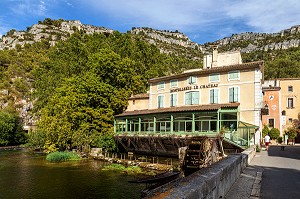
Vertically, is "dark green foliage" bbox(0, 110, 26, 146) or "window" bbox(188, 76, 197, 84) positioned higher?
"window" bbox(188, 76, 197, 84)

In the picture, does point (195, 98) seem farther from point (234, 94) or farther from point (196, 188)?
point (196, 188)

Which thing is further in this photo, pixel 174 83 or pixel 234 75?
pixel 174 83

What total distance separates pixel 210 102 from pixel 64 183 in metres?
20.1

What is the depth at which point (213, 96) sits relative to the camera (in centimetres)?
3216

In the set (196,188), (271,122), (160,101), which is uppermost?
(160,101)

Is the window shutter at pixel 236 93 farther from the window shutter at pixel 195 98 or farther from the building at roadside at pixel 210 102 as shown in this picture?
the window shutter at pixel 195 98

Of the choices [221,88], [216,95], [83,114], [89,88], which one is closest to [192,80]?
[216,95]

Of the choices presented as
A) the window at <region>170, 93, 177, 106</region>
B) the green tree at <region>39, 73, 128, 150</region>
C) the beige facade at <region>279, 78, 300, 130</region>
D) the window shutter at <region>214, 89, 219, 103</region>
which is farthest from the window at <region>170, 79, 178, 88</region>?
the beige facade at <region>279, 78, 300, 130</region>

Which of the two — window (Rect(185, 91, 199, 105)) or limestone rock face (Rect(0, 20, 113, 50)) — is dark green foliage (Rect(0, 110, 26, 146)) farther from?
limestone rock face (Rect(0, 20, 113, 50))

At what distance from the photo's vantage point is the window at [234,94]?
99.1 feet

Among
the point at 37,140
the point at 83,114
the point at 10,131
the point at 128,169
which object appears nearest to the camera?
the point at 128,169

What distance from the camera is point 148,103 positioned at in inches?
1587

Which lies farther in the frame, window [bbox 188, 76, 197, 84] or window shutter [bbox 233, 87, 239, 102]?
window [bbox 188, 76, 197, 84]

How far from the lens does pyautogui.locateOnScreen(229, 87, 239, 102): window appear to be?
1189 inches
